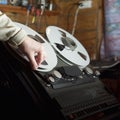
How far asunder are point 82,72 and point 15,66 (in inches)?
15.3

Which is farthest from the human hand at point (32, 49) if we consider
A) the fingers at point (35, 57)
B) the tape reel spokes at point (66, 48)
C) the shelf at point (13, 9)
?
the shelf at point (13, 9)

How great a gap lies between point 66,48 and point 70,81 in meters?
0.29

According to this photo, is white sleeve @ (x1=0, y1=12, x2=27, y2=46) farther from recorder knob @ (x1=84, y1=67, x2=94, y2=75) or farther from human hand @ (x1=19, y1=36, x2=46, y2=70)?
recorder knob @ (x1=84, y1=67, x2=94, y2=75)

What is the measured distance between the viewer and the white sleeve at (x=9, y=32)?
79 cm

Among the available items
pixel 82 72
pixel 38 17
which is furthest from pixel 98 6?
pixel 82 72

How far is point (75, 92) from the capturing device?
3.82 feet

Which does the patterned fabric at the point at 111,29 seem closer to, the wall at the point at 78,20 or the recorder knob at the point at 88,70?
the wall at the point at 78,20

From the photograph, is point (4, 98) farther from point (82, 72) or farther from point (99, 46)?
point (99, 46)

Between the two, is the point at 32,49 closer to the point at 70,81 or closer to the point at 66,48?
the point at 70,81

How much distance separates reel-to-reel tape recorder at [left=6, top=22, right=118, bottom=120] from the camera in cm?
107

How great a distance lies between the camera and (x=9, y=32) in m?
0.80

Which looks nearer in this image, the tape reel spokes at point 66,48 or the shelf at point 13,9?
the tape reel spokes at point 66,48

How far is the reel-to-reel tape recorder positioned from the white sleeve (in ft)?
0.69

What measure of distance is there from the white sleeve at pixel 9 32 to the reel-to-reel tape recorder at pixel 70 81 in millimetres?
212
